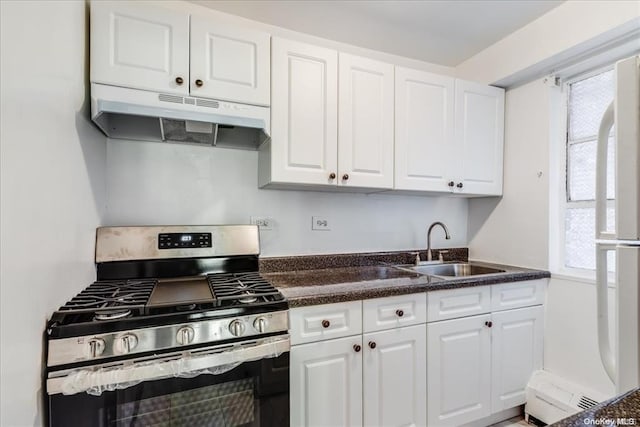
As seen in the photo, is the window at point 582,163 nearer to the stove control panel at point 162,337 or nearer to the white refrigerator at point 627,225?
the white refrigerator at point 627,225

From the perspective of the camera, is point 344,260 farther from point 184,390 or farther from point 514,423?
point 514,423

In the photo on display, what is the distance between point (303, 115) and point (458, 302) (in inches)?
51.8

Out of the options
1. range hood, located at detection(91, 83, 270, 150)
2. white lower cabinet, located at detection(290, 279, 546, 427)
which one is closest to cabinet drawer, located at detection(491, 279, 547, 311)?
white lower cabinet, located at detection(290, 279, 546, 427)

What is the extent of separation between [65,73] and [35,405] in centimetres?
104

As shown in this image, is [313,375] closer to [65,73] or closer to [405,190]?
[405,190]

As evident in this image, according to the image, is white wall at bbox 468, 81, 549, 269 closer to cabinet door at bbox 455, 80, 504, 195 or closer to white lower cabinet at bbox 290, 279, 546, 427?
cabinet door at bbox 455, 80, 504, 195

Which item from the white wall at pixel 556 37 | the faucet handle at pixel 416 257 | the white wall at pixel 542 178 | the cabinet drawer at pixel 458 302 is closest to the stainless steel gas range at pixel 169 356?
the cabinet drawer at pixel 458 302

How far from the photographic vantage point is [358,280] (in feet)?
5.39

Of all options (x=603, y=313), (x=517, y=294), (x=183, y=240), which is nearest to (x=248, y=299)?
(x=183, y=240)

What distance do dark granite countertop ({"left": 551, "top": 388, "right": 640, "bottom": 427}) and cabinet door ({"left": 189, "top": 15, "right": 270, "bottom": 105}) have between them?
5.10ft

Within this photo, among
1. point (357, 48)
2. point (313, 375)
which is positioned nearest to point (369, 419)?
point (313, 375)

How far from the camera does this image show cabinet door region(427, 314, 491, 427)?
160cm

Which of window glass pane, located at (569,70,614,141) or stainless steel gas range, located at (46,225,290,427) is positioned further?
window glass pane, located at (569,70,614,141)

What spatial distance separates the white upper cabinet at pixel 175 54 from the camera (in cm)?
131
